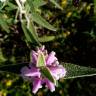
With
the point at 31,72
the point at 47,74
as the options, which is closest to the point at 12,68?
the point at 31,72

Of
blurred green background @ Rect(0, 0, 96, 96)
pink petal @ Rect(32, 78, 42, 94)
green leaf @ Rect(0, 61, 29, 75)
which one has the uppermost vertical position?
green leaf @ Rect(0, 61, 29, 75)

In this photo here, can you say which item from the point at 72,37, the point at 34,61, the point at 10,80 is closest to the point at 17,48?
the point at 10,80

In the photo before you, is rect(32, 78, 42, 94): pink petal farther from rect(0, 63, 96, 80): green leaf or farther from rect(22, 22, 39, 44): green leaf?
rect(22, 22, 39, 44): green leaf

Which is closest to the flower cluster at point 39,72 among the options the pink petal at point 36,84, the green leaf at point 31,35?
the pink petal at point 36,84

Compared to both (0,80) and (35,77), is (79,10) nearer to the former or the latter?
(0,80)

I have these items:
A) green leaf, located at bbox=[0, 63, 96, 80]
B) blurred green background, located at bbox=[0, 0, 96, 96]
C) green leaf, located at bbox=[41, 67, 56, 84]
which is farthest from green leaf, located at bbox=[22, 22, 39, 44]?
blurred green background, located at bbox=[0, 0, 96, 96]

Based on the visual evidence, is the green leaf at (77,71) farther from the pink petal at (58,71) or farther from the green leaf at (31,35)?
the green leaf at (31,35)

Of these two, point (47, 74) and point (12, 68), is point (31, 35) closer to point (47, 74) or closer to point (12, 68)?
point (12, 68)
